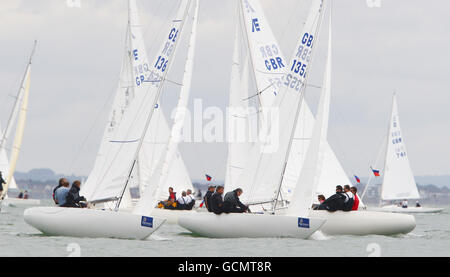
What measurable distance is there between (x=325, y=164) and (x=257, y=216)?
11.7m

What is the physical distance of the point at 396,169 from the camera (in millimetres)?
52875

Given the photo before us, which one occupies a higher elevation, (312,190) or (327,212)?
(312,190)

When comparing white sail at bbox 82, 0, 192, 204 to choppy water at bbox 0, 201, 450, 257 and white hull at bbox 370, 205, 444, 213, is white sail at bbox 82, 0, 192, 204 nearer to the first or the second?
choppy water at bbox 0, 201, 450, 257

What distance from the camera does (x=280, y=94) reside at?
79.7ft


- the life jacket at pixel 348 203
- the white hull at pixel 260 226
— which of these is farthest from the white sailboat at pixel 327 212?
the white hull at pixel 260 226

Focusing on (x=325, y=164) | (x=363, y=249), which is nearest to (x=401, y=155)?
(x=325, y=164)

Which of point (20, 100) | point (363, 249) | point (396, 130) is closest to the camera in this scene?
point (363, 249)

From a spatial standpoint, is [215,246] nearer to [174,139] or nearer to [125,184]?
[174,139]

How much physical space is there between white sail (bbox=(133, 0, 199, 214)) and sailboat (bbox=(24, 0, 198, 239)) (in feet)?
0.08

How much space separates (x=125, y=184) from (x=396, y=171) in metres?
33.0

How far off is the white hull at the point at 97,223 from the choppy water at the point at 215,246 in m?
0.28

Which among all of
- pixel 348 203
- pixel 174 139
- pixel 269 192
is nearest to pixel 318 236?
pixel 348 203

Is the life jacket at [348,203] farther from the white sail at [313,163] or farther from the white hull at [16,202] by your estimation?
the white hull at [16,202]

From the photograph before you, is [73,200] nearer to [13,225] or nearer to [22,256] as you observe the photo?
[22,256]
